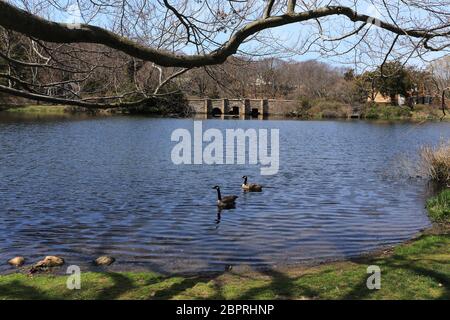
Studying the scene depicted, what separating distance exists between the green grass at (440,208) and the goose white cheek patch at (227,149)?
32.9 ft

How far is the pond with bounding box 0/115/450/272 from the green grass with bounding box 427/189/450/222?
349 millimetres

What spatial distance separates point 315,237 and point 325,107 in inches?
2985

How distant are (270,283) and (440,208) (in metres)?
8.61

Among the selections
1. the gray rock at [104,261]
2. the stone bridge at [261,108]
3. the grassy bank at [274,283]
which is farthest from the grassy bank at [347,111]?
the gray rock at [104,261]

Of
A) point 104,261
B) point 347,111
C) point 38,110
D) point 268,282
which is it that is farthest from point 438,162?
point 38,110

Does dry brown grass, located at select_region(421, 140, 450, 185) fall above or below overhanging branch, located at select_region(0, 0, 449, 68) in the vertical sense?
below

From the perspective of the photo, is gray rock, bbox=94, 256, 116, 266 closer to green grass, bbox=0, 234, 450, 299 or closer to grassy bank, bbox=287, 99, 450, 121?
green grass, bbox=0, 234, 450, 299

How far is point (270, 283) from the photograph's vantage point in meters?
7.56

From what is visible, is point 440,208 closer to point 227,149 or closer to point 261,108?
point 227,149

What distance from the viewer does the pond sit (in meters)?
10.7

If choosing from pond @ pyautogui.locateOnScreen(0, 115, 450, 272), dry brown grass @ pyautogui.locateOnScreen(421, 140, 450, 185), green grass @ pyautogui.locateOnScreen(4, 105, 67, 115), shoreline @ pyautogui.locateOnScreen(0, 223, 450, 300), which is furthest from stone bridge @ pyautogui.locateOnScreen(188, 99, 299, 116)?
shoreline @ pyautogui.locateOnScreen(0, 223, 450, 300)

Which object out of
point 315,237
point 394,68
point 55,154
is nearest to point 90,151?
point 55,154

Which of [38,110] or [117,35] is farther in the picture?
[38,110]

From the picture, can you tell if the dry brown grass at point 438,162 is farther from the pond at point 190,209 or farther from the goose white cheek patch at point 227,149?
the goose white cheek patch at point 227,149
